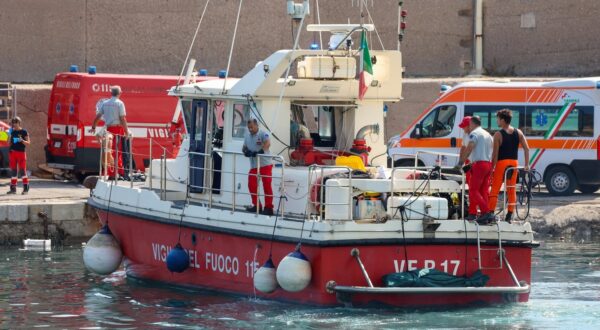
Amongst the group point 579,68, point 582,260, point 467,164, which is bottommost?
point 582,260

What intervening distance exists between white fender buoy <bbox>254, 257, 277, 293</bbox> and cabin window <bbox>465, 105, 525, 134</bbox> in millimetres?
9694

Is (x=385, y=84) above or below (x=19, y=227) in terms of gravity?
above

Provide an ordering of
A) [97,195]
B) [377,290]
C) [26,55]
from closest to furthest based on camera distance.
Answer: [377,290] → [97,195] → [26,55]

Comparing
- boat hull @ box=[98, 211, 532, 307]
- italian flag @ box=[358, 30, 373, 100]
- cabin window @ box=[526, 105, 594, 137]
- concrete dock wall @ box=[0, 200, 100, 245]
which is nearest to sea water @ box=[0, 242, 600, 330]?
boat hull @ box=[98, 211, 532, 307]

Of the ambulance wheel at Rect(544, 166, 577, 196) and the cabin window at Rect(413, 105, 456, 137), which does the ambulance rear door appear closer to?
the cabin window at Rect(413, 105, 456, 137)

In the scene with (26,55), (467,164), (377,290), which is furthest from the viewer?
(26,55)

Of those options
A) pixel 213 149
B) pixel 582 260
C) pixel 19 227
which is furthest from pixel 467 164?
pixel 19 227

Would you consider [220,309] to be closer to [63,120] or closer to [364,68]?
[364,68]

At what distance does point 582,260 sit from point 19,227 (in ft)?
26.4

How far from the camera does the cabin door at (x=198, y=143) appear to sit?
1588cm

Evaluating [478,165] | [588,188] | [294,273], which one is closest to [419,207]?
[478,165]

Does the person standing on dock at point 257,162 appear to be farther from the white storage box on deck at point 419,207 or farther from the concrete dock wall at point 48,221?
the concrete dock wall at point 48,221

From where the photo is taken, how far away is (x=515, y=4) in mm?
27078

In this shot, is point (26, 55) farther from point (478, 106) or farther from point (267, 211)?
point (267, 211)
